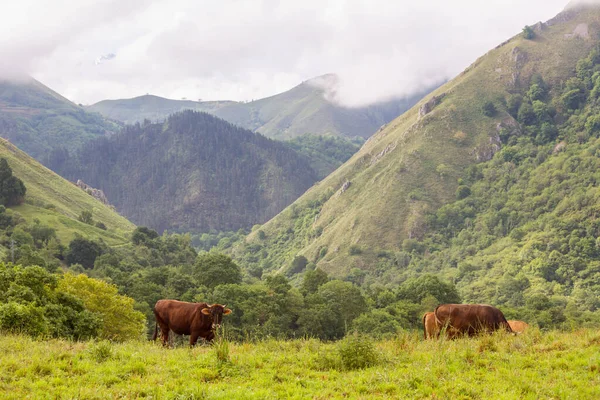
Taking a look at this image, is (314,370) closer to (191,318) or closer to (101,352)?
(101,352)

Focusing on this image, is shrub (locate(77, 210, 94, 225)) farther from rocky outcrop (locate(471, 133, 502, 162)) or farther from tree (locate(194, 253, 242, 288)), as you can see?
rocky outcrop (locate(471, 133, 502, 162))

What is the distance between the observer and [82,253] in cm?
9831

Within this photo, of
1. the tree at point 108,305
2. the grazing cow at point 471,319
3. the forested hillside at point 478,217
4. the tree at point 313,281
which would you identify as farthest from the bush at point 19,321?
the forested hillside at point 478,217

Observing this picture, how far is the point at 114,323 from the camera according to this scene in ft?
159

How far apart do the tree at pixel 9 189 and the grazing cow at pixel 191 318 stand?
107744mm

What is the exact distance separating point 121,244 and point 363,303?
67.1 meters

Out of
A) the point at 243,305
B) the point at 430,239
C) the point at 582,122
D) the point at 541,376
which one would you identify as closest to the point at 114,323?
the point at 243,305

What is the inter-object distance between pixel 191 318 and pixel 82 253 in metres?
87.1

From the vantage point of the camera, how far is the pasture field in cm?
1123

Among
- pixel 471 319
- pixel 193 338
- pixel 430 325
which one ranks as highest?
pixel 193 338

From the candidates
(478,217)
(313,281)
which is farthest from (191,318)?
(478,217)

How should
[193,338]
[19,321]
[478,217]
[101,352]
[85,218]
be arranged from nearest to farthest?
[101,352]
[19,321]
[193,338]
[85,218]
[478,217]

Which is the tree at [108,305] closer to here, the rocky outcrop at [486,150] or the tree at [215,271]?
the tree at [215,271]

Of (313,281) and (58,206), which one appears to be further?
(58,206)
